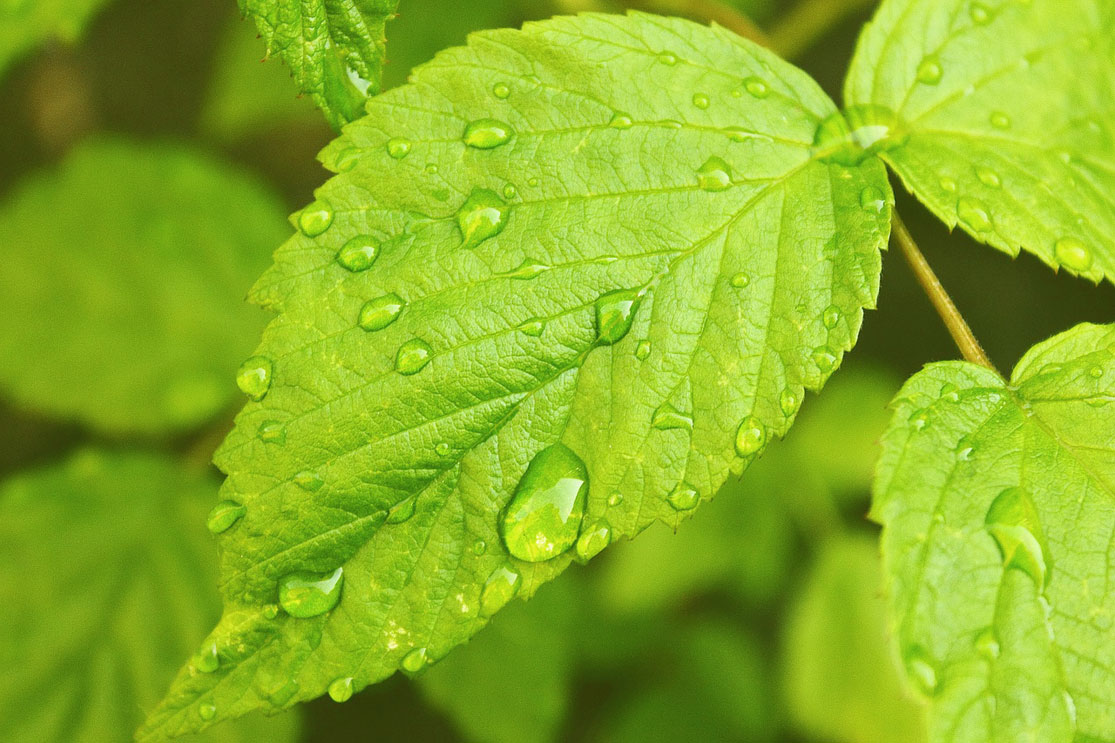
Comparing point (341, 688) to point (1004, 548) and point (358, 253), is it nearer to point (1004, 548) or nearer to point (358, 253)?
point (358, 253)

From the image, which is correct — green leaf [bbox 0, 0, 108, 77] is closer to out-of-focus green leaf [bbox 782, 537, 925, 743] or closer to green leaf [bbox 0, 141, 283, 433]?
green leaf [bbox 0, 141, 283, 433]

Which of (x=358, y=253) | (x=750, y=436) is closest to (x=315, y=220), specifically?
(x=358, y=253)

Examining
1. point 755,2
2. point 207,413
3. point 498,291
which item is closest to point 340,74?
point 498,291

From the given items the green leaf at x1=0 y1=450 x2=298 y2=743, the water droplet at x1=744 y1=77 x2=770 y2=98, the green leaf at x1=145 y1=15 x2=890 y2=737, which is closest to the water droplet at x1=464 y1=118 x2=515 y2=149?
the green leaf at x1=145 y1=15 x2=890 y2=737

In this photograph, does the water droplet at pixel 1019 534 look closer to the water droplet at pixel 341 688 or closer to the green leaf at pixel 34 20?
the water droplet at pixel 341 688

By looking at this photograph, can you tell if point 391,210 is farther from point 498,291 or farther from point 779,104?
point 779,104

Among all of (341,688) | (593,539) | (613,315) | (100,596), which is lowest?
(100,596)
